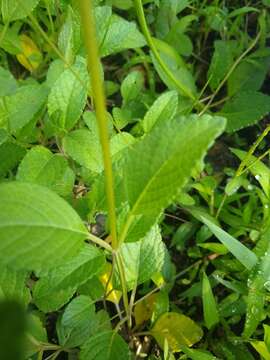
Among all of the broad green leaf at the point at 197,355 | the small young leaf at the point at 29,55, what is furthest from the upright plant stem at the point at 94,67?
the small young leaf at the point at 29,55

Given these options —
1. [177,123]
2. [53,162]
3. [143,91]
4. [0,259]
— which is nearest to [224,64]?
[143,91]

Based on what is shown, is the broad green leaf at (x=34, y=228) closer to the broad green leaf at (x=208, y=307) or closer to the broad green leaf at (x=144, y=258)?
the broad green leaf at (x=144, y=258)

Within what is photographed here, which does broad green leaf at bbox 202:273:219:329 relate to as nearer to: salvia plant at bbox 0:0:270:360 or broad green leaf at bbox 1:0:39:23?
salvia plant at bbox 0:0:270:360

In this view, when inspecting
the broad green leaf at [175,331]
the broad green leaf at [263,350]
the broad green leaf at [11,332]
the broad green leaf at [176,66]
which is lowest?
the broad green leaf at [175,331]

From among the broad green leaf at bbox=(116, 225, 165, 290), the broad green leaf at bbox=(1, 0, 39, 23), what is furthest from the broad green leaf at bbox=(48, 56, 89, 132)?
the broad green leaf at bbox=(116, 225, 165, 290)

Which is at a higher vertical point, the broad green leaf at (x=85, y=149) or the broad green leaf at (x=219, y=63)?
the broad green leaf at (x=85, y=149)

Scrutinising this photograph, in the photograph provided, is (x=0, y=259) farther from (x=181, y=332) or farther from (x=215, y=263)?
(x=215, y=263)

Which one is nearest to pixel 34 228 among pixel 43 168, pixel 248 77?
pixel 43 168
